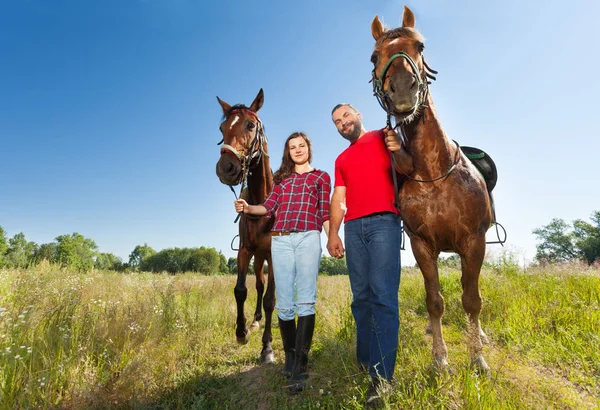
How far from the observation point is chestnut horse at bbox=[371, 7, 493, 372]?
3.05 meters

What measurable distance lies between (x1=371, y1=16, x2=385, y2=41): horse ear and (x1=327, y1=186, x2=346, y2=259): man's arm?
1957 millimetres

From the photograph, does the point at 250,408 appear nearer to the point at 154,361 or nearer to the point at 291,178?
the point at 154,361

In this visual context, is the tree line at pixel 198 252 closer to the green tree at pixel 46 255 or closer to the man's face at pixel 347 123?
the green tree at pixel 46 255

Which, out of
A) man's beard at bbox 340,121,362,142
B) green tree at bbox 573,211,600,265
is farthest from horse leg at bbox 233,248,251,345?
green tree at bbox 573,211,600,265

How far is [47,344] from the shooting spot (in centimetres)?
293

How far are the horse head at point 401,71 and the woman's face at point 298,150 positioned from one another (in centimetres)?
95

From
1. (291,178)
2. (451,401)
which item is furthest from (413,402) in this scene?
(291,178)

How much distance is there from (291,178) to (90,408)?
268 cm

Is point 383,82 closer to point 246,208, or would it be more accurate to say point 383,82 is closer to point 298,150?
point 298,150

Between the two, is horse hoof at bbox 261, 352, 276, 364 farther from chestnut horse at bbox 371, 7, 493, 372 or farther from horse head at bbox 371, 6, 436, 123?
horse head at bbox 371, 6, 436, 123

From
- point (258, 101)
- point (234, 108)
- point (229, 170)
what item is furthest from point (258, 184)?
point (258, 101)

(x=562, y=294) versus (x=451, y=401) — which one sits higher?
(x=562, y=294)

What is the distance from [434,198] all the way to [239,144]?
2.62 meters

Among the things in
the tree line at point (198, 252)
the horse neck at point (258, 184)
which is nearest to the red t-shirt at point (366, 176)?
the horse neck at point (258, 184)
